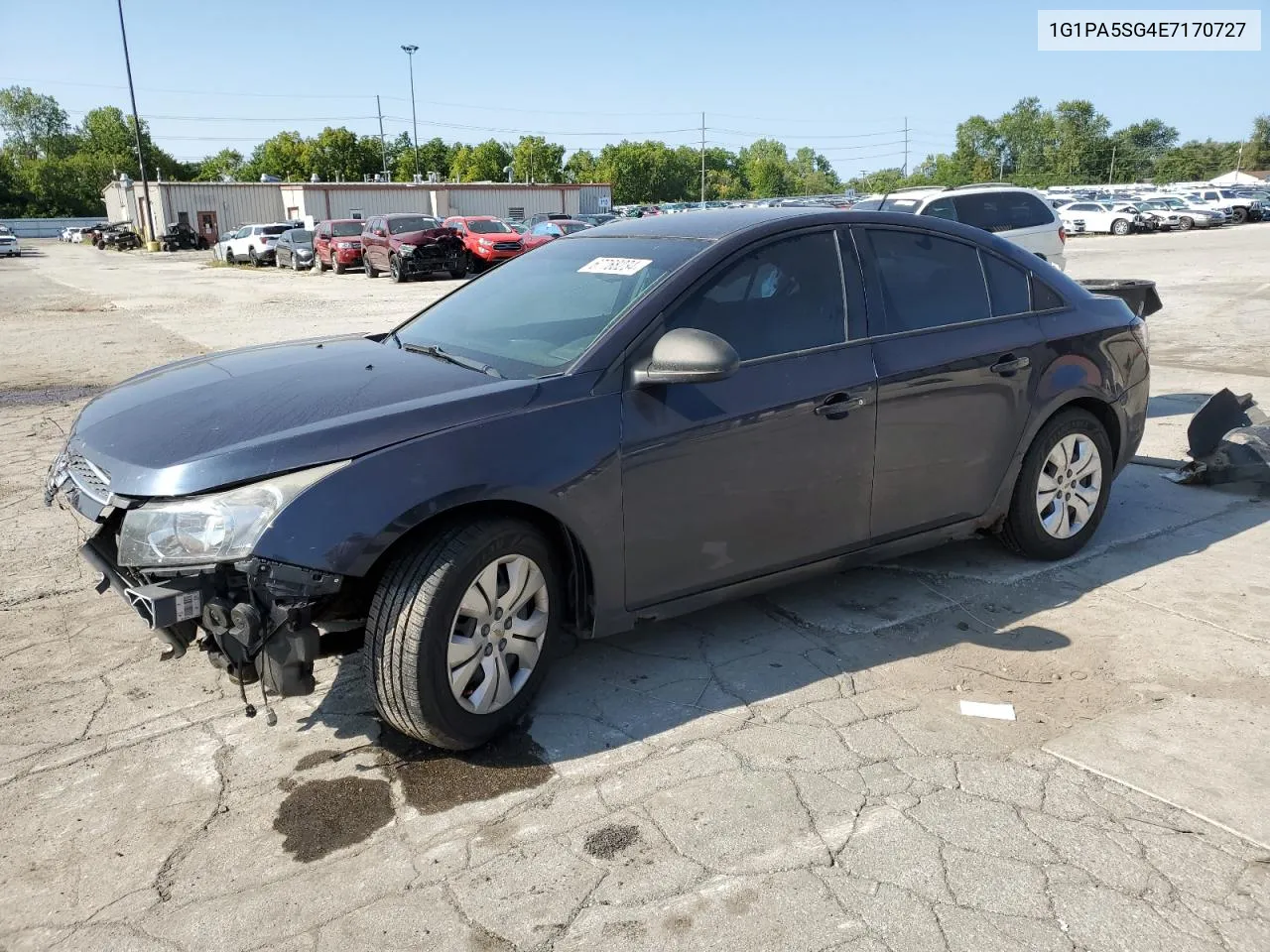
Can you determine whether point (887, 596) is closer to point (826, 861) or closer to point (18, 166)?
point (826, 861)

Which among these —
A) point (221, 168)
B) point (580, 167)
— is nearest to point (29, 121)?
point (221, 168)

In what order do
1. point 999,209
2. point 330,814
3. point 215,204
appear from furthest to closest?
point 215,204
point 999,209
point 330,814

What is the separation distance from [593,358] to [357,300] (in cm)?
1883

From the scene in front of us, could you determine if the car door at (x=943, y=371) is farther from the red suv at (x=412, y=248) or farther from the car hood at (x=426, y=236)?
the car hood at (x=426, y=236)

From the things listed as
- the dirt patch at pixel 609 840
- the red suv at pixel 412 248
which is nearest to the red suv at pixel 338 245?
the red suv at pixel 412 248

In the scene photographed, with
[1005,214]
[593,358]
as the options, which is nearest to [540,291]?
[593,358]

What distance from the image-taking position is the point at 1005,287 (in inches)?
187

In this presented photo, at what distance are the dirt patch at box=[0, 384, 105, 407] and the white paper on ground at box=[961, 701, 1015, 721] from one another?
9.35m

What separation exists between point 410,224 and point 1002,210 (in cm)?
1934

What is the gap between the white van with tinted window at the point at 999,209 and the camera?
41.1 ft

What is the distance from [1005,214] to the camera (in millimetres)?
12828

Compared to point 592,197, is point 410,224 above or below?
below

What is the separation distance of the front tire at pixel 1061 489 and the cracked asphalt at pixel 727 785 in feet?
0.54

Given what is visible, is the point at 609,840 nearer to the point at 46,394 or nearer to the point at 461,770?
the point at 461,770
